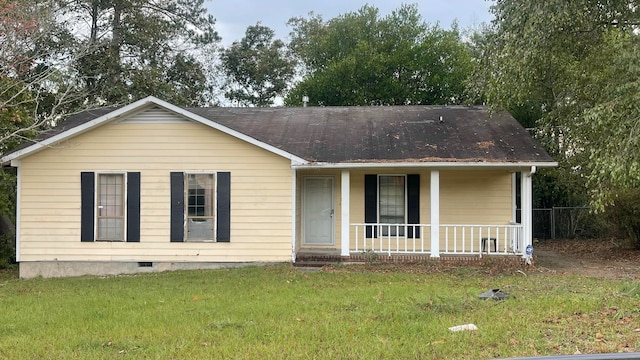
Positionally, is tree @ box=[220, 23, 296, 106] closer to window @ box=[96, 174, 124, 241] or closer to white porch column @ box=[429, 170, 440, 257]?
window @ box=[96, 174, 124, 241]

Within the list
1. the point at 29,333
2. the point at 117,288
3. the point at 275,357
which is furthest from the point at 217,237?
the point at 275,357

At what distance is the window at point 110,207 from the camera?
A: 38.8ft

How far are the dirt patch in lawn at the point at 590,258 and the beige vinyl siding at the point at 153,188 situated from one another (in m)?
6.44

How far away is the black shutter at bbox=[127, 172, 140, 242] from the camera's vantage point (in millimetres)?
11750

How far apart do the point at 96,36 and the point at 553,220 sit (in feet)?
70.0

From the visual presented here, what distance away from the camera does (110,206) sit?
11.9m

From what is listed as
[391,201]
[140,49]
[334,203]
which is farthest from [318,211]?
[140,49]

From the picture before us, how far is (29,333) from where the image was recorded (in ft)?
20.3

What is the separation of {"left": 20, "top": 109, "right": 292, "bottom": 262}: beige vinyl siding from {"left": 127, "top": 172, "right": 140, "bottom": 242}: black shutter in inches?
3.9

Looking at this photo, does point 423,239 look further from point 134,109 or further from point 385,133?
point 134,109

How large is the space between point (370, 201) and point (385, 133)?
1.90m

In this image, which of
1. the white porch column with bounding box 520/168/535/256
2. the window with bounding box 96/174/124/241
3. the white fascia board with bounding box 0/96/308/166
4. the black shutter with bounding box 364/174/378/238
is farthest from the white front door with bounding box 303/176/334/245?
the white porch column with bounding box 520/168/535/256

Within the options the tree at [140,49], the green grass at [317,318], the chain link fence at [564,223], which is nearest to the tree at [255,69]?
the tree at [140,49]

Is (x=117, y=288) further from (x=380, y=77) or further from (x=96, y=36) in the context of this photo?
(x=380, y=77)
